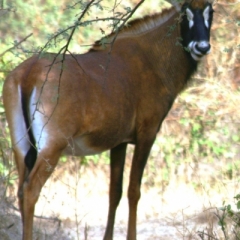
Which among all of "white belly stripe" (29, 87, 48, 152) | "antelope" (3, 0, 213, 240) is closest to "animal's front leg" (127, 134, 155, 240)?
"antelope" (3, 0, 213, 240)

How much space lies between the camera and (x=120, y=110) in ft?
20.2

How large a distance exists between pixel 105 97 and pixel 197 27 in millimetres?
1352

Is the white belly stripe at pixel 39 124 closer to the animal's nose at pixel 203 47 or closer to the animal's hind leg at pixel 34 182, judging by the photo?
the animal's hind leg at pixel 34 182

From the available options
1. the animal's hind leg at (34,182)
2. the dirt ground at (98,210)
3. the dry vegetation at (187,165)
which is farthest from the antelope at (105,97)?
the dry vegetation at (187,165)

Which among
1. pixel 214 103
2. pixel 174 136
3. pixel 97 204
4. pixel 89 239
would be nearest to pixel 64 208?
pixel 97 204

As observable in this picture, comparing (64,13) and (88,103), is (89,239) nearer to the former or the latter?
(88,103)

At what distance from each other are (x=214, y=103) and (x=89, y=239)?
3.68 metres

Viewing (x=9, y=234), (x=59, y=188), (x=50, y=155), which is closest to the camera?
(x=50, y=155)

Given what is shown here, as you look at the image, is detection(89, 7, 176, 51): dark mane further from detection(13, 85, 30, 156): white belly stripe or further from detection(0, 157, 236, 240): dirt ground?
detection(13, 85, 30, 156): white belly stripe

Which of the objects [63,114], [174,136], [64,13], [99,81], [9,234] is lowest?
[9,234]

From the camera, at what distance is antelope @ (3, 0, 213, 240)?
542 cm

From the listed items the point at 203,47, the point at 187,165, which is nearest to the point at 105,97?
the point at 203,47

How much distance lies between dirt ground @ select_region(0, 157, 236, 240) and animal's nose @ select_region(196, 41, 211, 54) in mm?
1383

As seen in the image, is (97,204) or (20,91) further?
(97,204)
